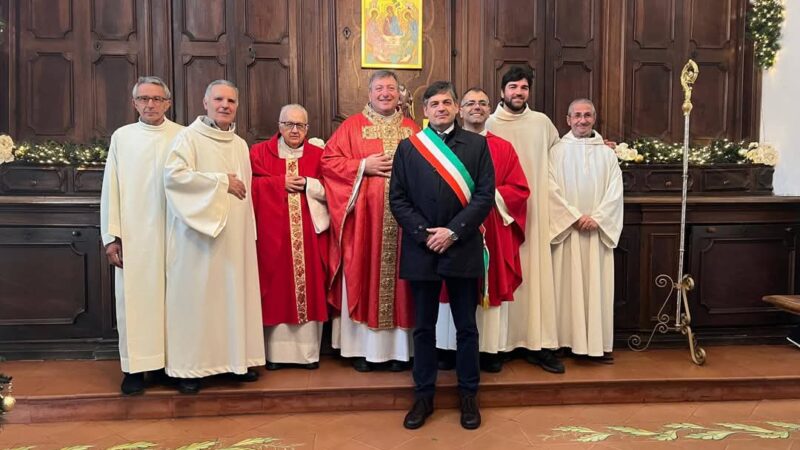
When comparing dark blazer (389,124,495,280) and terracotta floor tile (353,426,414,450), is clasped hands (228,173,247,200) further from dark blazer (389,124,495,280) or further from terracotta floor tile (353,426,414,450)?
terracotta floor tile (353,426,414,450)

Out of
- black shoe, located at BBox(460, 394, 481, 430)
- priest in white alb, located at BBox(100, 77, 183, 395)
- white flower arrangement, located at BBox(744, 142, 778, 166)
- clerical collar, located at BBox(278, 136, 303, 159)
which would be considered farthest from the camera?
white flower arrangement, located at BBox(744, 142, 778, 166)

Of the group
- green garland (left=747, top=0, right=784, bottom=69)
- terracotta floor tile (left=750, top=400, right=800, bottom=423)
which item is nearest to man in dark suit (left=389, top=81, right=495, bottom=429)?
terracotta floor tile (left=750, top=400, right=800, bottom=423)

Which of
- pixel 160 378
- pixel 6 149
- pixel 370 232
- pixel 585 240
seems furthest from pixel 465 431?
pixel 6 149

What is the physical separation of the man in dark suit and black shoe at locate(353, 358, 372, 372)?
0.60 m

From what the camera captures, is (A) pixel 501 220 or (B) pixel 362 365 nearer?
(A) pixel 501 220

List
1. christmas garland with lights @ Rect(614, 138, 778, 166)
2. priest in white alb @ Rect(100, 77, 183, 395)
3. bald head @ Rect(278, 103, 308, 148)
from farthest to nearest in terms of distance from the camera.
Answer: christmas garland with lights @ Rect(614, 138, 778, 166) → bald head @ Rect(278, 103, 308, 148) → priest in white alb @ Rect(100, 77, 183, 395)

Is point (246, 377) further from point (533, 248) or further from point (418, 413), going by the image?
point (533, 248)

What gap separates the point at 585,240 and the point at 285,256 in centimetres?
202

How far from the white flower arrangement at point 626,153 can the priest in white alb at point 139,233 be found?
3.35 metres

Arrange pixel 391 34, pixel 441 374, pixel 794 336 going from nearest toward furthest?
pixel 441 374 → pixel 794 336 → pixel 391 34

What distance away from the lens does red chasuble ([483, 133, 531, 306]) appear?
3.66m

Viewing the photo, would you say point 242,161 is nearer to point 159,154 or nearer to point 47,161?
point 159,154

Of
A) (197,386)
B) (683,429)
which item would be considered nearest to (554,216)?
(683,429)

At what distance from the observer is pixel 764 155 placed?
193 inches
